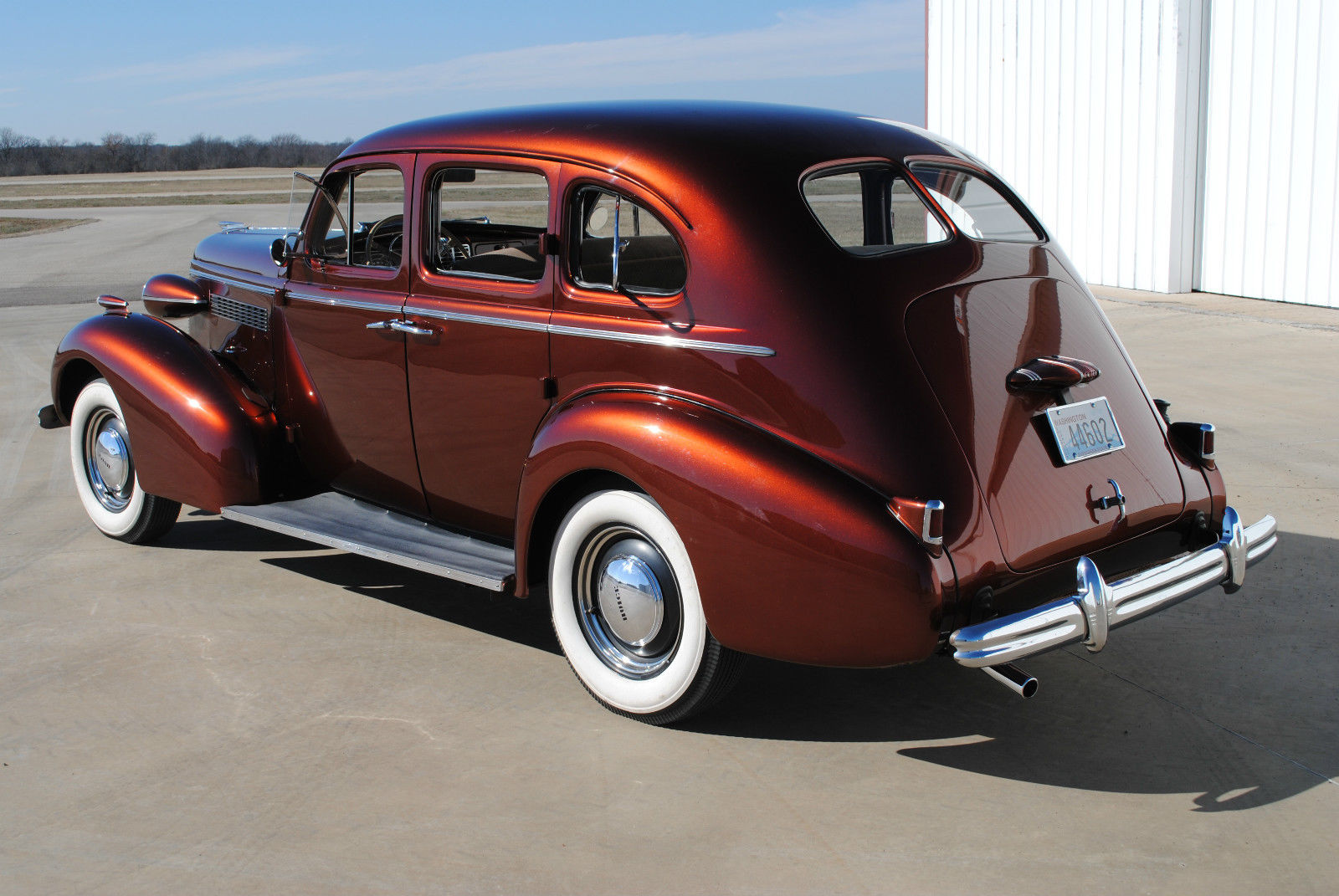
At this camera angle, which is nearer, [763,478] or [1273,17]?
[763,478]

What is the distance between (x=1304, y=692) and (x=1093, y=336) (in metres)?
1.24

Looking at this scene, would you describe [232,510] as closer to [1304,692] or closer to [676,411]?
[676,411]

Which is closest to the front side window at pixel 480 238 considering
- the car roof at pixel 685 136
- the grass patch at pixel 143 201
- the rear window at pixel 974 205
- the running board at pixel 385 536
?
the car roof at pixel 685 136

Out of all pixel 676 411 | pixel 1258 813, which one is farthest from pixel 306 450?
pixel 1258 813

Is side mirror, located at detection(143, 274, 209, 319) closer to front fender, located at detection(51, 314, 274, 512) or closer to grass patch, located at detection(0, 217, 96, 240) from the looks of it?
front fender, located at detection(51, 314, 274, 512)

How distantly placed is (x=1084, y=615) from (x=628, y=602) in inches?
49.4

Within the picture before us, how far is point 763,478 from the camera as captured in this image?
312 cm

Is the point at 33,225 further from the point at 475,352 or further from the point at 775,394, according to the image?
the point at 775,394

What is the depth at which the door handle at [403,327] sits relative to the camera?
4.09 m

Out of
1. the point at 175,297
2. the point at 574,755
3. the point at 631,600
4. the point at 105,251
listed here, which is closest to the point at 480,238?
the point at 175,297

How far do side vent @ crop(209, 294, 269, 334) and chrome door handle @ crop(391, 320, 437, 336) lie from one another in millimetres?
961

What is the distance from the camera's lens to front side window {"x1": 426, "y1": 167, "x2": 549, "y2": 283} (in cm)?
403

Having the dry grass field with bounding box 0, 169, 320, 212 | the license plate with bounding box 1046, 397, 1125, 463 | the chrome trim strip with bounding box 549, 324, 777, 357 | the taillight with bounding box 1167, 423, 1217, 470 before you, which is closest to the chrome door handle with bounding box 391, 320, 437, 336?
the chrome trim strip with bounding box 549, 324, 777, 357

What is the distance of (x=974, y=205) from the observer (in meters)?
3.97
